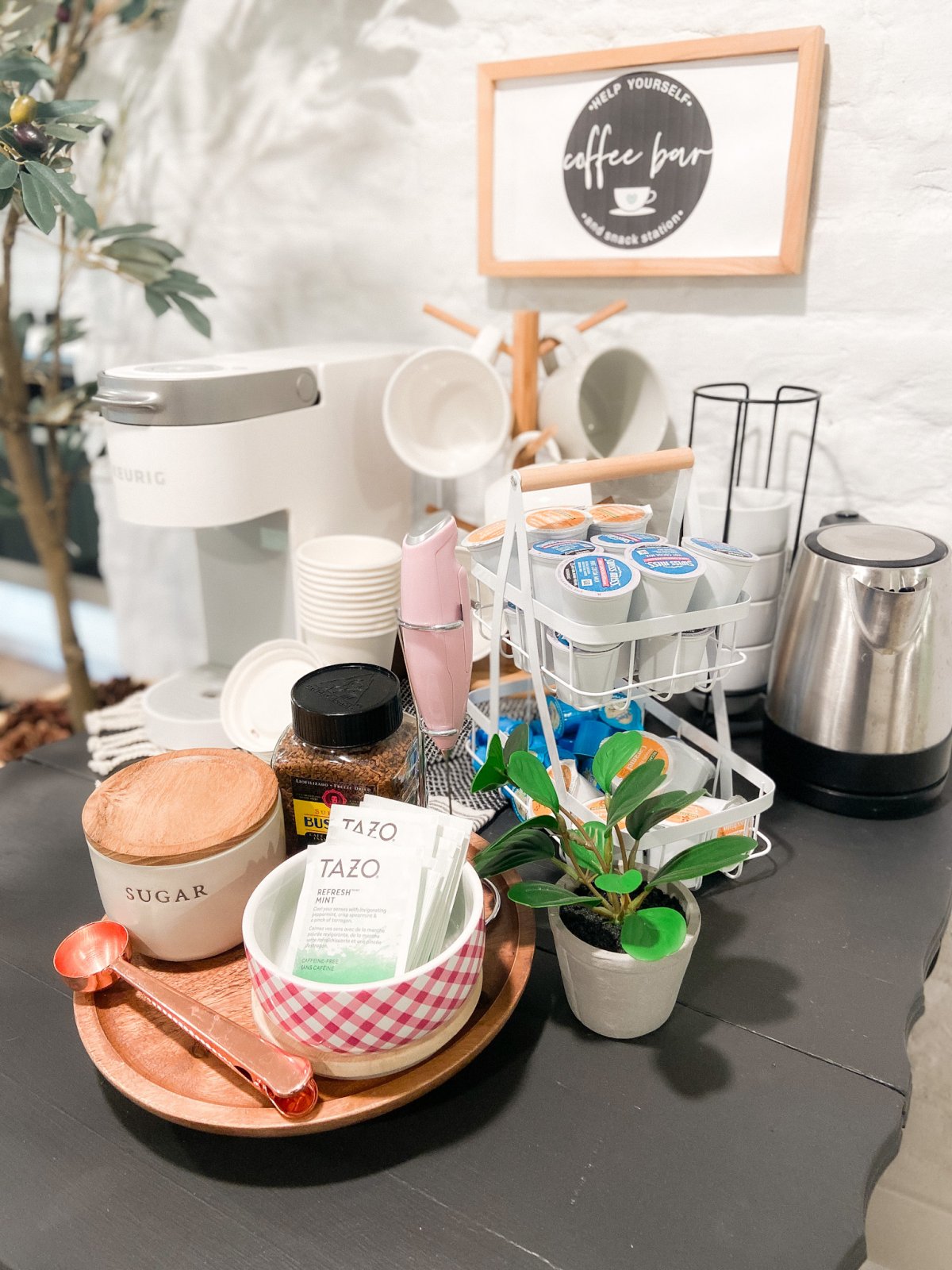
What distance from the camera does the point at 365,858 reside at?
62 cm

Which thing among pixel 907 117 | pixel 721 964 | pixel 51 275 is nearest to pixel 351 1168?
pixel 721 964

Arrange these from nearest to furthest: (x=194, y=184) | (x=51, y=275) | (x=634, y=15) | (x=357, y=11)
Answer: (x=634, y=15) < (x=357, y=11) < (x=194, y=184) < (x=51, y=275)

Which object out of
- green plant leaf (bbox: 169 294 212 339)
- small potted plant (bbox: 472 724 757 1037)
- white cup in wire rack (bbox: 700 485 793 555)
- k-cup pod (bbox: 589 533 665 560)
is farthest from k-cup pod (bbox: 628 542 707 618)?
green plant leaf (bbox: 169 294 212 339)

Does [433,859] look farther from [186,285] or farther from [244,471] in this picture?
[186,285]

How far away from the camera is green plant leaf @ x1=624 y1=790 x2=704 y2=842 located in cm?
65

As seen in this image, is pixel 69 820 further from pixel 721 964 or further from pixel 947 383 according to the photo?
pixel 947 383

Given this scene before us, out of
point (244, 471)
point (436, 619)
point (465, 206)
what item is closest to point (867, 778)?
point (436, 619)

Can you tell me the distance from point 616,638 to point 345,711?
0.22 metres

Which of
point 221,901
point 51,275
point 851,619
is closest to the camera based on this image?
point 221,901

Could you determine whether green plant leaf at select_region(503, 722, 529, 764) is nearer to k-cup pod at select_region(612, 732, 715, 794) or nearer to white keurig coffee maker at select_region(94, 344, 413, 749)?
k-cup pod at select_region(612, 732, 715, 794)

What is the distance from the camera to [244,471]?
40.1 inches

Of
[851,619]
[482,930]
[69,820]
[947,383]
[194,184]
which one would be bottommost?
[69,820]

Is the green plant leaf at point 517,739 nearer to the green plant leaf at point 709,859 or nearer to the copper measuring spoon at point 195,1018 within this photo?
the green plant leaf at point 709,859

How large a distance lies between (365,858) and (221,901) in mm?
139
